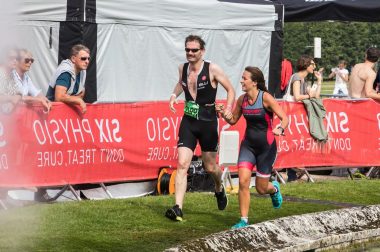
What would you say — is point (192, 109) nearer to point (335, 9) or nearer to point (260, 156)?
point (260, 156)

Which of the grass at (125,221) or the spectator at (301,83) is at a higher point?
the spectator at (301,83)

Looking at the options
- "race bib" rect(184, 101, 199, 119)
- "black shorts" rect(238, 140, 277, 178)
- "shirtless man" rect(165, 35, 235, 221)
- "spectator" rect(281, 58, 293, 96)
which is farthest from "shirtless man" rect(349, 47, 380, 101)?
"black shorts" rect(238, 140, 277, 178)

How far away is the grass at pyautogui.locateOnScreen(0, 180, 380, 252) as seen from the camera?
8742 mm

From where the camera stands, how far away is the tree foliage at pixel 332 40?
63.1 m

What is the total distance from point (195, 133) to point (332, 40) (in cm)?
5430

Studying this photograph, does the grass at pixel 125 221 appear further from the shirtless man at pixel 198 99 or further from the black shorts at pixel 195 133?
the black shorts at pixel 195 133

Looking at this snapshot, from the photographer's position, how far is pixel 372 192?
1402cm

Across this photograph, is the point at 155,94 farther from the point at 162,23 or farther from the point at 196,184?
the point at 196,184

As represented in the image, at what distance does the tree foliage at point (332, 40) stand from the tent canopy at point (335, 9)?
137 ft

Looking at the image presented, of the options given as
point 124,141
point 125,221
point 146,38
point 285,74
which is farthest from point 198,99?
point 285,74

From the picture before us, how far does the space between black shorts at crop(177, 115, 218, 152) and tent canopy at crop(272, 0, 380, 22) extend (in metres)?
9.45

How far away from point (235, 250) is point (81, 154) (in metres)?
5.90

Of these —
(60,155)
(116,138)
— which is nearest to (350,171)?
(116,138)

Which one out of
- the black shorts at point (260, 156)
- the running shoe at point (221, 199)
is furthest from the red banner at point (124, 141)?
the black shorts at point (260, 156)
